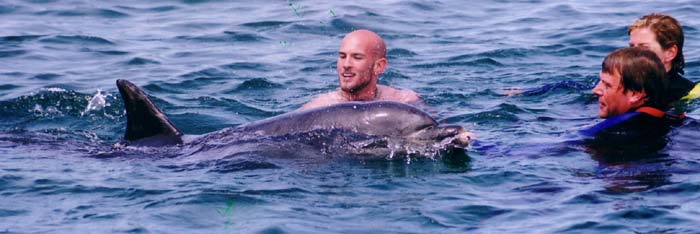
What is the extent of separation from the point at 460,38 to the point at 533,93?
495cm

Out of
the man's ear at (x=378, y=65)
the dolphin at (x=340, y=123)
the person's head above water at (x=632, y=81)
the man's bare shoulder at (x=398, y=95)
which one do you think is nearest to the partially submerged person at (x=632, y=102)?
the person's head above water at (x=632, y=81)

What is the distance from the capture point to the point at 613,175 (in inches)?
356

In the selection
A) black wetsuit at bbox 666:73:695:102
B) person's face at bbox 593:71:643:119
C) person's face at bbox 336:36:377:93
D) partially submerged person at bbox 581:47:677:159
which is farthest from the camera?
person's face at bbox 336:36:377:93

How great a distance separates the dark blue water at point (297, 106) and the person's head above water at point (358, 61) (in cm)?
97

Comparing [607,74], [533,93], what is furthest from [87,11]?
[607,74]

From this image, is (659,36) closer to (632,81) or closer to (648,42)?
(648,42)

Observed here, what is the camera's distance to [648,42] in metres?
12.0

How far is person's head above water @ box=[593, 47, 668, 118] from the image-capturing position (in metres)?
9.98

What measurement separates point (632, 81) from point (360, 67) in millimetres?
3520

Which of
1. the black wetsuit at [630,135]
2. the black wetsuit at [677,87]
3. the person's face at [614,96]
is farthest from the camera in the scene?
the black wetsuit at [677,87]

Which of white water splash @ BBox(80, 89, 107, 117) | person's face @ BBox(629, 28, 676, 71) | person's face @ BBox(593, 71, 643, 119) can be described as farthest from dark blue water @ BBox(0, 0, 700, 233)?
person's face @ BBox(629, 28, 676, 71)

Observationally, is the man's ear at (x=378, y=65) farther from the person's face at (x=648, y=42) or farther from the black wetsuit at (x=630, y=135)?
the black wetsuit at (x=630, y=135)

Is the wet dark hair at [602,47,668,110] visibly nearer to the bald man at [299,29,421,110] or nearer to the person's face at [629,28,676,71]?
the person's face at [629,28,676,71]

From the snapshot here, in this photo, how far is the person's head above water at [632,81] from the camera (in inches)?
393
